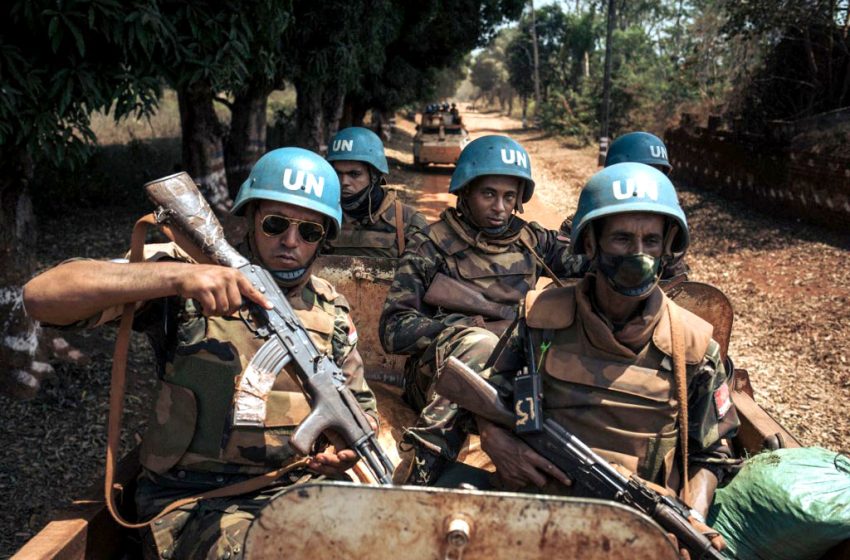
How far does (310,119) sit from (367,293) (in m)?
9.54

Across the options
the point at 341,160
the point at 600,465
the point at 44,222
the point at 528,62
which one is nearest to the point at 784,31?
the point at 341,160

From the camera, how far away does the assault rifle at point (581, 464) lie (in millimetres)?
2406

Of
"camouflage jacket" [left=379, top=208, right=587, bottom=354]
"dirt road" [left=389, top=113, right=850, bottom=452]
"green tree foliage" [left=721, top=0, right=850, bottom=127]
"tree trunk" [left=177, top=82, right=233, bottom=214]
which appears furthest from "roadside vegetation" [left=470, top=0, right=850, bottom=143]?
"camouflage jacket" [left=379, top=208, right=587, bottom=354]

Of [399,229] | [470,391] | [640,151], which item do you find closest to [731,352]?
[640,151]

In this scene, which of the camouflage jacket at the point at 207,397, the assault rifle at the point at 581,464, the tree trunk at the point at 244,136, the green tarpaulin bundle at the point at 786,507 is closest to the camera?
the assault rifle at the point at 581,464

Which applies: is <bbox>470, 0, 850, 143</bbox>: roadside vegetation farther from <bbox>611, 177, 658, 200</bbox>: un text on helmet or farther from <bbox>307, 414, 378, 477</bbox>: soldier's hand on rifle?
<bbox>307, 414, 378, 477</bbox>: soldier's hand on rifle

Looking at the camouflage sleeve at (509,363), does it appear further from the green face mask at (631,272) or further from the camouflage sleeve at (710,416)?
the camouflage sleeve at (710,416)

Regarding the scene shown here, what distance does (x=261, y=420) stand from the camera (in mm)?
2625

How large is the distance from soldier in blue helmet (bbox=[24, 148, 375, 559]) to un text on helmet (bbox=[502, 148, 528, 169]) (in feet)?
4.88

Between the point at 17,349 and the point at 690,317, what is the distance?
503cm

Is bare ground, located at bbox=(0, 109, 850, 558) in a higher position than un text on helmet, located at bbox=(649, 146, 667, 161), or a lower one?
lower

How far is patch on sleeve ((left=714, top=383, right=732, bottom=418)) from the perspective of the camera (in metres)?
2.92

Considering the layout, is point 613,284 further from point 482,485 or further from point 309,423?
point 309,423

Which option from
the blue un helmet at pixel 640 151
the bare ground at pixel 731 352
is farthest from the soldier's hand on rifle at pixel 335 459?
the blue un helmet at pixel 640 151
